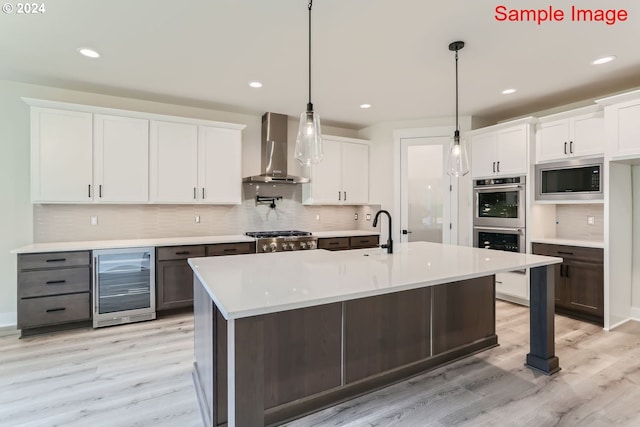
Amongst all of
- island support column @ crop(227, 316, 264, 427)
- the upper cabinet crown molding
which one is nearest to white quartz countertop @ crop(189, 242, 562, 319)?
island support column @ crop(227, 316, 264, 427)

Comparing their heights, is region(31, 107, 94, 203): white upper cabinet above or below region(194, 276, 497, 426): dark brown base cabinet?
above

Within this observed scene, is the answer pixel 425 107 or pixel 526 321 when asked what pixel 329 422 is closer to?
pixel 526 321

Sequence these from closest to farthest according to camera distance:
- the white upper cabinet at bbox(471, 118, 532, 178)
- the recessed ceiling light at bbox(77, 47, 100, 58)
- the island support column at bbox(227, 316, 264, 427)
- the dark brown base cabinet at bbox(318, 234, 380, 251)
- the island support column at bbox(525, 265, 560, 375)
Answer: the island support column at bbox(227, 316, 264, 427) < the island support column at bbox(525, 265, 560, 375) < the recessed ceiling light at bbox(77, 47, 100, 58) < the white upper cabinet at bbox(471, 118, 532, 178) < the dark brown base cabinet at bbox(318, 234, 380, 251)

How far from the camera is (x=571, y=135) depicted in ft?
12.5

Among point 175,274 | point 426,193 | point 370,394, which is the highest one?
point 426,193

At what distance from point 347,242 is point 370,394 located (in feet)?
9.64

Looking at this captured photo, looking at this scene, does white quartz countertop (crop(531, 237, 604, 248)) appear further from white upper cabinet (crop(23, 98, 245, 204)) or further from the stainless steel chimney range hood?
white upper cabinet (crop(23, 98, 245, 204))

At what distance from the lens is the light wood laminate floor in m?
1.99

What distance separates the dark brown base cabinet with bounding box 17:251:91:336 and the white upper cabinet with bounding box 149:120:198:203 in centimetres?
111

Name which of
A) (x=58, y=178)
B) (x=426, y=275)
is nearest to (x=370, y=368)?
(x=426, y=275)

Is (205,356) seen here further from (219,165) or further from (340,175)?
(340,175)

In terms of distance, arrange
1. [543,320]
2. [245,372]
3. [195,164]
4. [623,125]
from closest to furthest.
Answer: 1. [245,372]
2. [543,320]
3. [623,125]
4. [195,164]

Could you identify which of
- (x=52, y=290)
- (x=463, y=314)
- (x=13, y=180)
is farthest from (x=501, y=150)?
(x=13, y=180)

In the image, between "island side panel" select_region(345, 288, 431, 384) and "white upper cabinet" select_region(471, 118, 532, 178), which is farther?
"white upper cabinet" select_region(471, 118, 532, 178)
